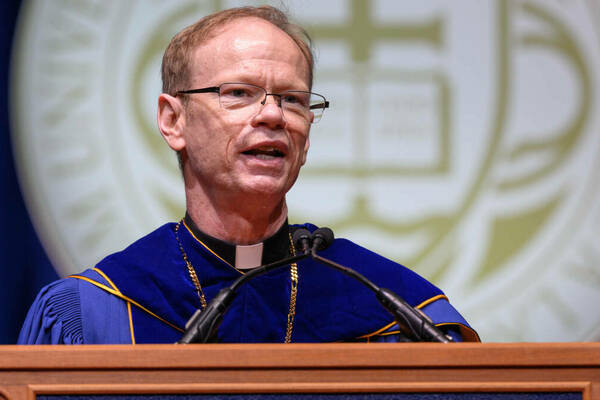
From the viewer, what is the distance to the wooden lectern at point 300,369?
4.66 feet

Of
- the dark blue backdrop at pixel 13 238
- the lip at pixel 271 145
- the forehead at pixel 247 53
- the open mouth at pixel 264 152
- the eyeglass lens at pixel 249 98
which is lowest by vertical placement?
the dark blue backdrop at pixel 13 238

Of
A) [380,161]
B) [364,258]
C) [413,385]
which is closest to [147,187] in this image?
[380,161]

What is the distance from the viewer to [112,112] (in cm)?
374

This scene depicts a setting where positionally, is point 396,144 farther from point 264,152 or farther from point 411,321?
point 411,321

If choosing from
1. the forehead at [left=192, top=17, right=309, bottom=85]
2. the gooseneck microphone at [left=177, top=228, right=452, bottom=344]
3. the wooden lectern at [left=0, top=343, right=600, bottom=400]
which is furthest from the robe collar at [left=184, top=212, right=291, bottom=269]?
the wooden lectern at [left=0, top=343, right=600, bottom=400]

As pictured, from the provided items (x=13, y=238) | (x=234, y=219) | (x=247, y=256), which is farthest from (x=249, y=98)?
(x=13, y=238)

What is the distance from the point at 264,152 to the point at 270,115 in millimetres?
125

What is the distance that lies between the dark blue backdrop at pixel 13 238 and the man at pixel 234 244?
1.34m

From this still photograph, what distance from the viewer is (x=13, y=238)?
143 inches

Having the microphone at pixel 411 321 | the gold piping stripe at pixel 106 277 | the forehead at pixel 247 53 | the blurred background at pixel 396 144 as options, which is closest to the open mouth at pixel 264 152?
the forehead at pixel 247 53

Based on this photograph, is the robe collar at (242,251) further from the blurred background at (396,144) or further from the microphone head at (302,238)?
the blurred background at (396,144)

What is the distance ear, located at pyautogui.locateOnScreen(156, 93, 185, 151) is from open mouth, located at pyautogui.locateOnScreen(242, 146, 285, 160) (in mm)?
285

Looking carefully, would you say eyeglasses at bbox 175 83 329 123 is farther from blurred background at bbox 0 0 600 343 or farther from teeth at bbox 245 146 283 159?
blurred background at bbox 0 0 600 343

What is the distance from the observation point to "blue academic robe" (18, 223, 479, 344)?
7.37 ft
